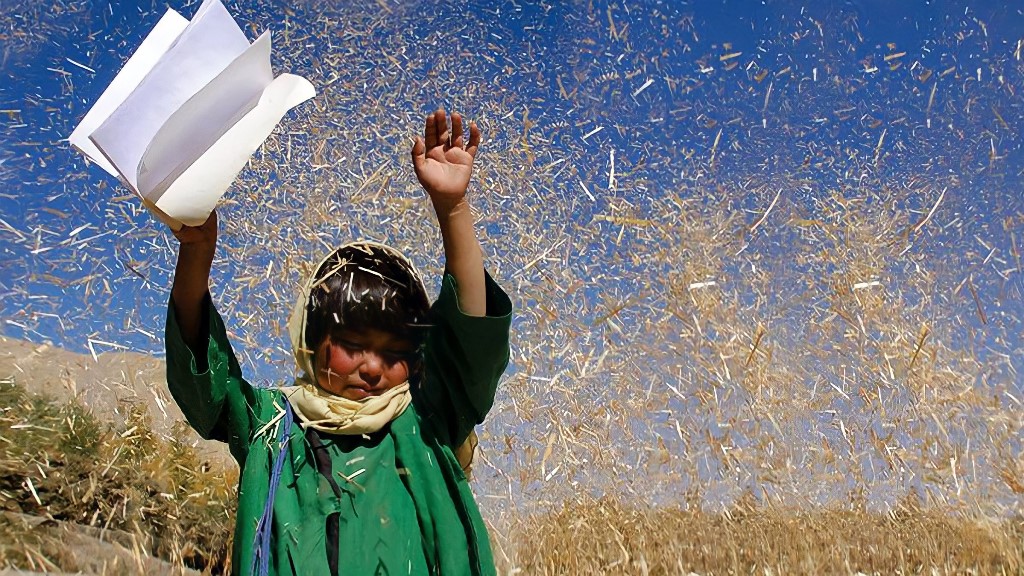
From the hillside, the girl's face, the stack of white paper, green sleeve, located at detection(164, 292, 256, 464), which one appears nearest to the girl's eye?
the girl's face

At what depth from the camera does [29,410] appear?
203 inches

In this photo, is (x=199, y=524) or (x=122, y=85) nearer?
(x=122, y=85)

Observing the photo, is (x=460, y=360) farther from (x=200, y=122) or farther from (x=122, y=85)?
(x=122, y=85)

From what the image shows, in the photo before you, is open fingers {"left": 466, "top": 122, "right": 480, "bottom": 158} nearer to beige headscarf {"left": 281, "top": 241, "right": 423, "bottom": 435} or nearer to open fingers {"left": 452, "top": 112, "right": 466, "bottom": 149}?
open fingers {"left": 452, "top": 112, "right": 466, "bottom": 149}

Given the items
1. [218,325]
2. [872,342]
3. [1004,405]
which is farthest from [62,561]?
[1004,405]

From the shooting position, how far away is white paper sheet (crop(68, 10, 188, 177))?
6.84 feet

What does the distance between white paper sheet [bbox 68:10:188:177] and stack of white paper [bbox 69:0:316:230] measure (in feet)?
0.28

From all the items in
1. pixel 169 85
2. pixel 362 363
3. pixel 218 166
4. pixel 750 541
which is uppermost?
pixel 169 85

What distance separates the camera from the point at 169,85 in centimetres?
194

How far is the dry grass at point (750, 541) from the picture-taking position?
15.3 feet

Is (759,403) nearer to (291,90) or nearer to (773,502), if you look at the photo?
(773,502)

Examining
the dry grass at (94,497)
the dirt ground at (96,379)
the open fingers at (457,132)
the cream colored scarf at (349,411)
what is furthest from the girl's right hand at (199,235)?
the dirt ground at (96,379)

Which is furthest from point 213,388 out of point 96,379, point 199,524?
point 96,379

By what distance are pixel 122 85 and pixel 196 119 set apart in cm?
41
